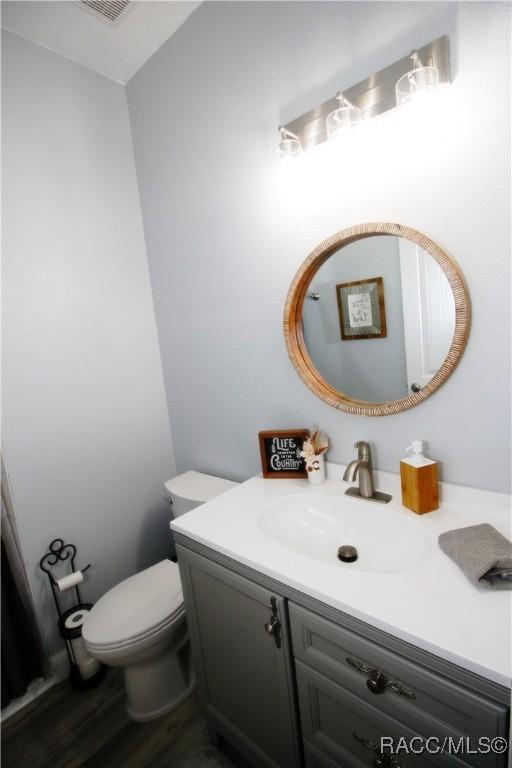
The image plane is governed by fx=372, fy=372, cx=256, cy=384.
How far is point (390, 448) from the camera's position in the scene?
1.21 metres

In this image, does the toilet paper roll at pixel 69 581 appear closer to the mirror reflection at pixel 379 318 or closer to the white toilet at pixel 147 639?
the white toilet at pixel 147 639

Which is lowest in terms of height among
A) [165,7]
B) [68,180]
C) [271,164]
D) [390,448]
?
[390,448]

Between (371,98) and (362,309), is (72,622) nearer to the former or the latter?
(362,309)

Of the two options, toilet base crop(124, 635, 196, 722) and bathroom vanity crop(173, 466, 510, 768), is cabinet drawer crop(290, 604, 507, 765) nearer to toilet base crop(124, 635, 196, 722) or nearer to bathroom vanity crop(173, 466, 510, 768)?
bathroom vanity crop(173, 466, 510, 768)

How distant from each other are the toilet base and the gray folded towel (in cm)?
124

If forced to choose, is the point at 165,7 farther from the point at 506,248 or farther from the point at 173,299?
the point at 506,248

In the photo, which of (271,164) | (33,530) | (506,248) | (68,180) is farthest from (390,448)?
(68,180)

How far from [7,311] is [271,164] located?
120cm

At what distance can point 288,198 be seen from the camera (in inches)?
52.1

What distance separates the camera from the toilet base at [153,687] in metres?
1.45

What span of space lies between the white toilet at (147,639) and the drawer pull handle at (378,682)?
2.84ft

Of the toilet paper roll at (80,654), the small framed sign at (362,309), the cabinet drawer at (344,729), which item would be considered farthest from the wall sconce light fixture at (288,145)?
the toilet paper roll at (80,654)

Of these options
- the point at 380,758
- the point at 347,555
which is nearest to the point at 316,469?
the point at 347,555

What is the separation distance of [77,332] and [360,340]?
1.30 meters
